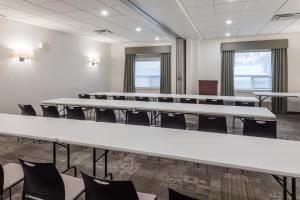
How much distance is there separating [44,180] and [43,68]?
5.84 metres

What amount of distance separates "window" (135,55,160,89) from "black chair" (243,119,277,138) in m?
6.90

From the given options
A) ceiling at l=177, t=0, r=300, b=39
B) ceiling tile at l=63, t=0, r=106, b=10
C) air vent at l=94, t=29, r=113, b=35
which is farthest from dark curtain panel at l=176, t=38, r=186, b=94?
ceiling tile at l=63, t=0, r=106, b=10

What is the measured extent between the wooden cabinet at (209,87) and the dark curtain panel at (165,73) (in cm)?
146

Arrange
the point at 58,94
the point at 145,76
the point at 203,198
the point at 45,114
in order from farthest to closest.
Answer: the point at 145,76 < the point at 58,94 < the point at 45,114 < the point at 203,198

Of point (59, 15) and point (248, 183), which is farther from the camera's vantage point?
point (59, 15)

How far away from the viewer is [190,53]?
8.38 m

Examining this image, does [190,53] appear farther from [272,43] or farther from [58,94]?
[58,94]

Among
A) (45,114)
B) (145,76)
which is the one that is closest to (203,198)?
(45,114)

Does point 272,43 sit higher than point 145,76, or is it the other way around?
point 272,43

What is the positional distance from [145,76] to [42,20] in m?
5.10

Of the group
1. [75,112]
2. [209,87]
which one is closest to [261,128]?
[75,112]

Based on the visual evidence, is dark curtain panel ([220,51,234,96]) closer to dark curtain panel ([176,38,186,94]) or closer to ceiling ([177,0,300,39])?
ceiling ([177,0,300,39])

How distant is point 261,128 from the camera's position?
9.52 feet

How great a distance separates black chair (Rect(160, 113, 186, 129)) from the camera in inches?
135
